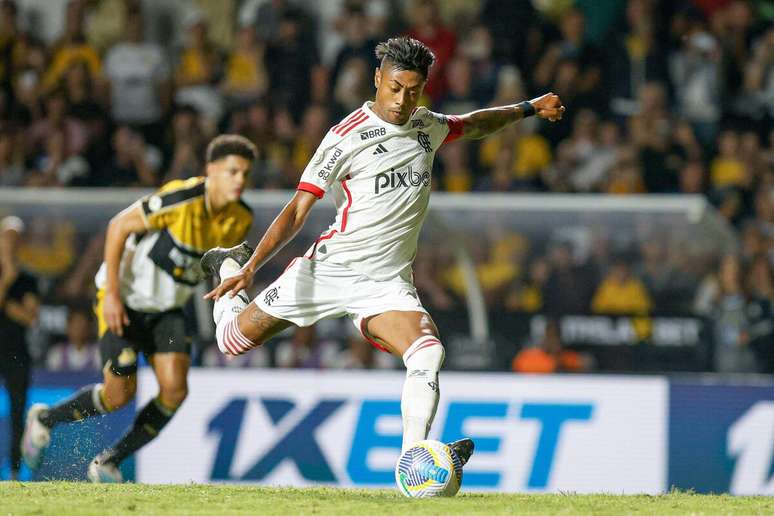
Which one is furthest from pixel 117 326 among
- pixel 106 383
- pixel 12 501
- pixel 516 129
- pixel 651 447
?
pixel 516 129

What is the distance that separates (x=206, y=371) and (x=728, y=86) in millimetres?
8033

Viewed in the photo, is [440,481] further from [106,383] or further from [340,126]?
[106,383]

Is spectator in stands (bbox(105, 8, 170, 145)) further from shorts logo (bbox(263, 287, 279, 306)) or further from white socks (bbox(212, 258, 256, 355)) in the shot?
shorts logo (bbox(263, 287, 279, 306))

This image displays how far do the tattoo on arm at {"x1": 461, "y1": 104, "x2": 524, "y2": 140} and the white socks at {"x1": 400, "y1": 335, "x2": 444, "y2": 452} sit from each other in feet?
4.37

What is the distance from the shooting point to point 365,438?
431 inches

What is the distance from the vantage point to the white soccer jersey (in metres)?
6.82

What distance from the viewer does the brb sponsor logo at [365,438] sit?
1084 centimetres

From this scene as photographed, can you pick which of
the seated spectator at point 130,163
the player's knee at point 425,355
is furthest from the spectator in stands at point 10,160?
the player's knee at point 425,355

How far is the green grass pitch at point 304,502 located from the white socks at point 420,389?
0.36 m

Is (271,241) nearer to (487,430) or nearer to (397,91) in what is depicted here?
(397,91)

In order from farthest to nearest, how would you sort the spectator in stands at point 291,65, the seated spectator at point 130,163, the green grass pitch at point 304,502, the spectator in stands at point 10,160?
1. the spectator in stands at point 291,65
2. the spectator in stands at point 10,160
3. the seated spectator at point 130,163
4. the green grass pitch at point 304,502

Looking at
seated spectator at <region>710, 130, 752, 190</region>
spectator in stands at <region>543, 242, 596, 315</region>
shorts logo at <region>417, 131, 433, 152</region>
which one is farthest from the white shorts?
seated spectator at <region>710, 130, 752, 190</region>

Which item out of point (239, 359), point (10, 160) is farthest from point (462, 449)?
point (10, 160)

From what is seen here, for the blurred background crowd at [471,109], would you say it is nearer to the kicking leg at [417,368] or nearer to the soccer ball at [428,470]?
the kicking leg at [417,368]
